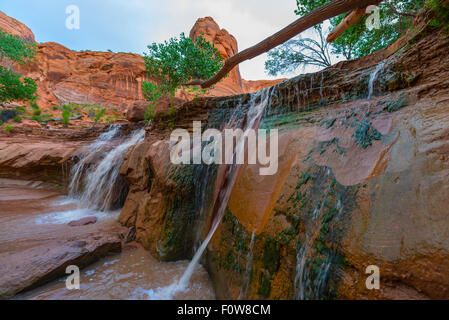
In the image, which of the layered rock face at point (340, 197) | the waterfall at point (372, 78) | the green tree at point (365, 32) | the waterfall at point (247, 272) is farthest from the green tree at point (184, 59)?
the waterfall at point (247, 272)

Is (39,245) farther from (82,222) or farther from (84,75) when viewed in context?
(84,75)

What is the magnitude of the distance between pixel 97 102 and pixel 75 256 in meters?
23.7

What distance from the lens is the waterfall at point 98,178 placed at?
5.55 m

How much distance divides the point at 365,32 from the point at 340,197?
344 inches

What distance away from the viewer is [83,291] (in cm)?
228

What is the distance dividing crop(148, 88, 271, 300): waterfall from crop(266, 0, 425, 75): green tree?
5.13m

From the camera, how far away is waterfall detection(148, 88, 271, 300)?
2.32m

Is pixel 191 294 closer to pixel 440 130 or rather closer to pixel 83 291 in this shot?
pixel 83 291

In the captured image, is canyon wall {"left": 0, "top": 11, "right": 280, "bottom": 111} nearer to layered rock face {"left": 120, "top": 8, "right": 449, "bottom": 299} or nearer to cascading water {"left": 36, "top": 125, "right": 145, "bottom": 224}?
cascading water {"left": 36, "top": 125, "right": 145, "bottom": 224}

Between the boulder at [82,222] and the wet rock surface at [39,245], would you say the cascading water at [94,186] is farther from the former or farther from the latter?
the wet rock surface at [39,245]

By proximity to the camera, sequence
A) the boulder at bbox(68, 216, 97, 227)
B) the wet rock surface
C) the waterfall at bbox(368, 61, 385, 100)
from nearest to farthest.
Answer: the wet rock surface, the waterfall at bbox(368, 61, 385, 100), the boulder at bbox(68, 216, 97, 227)

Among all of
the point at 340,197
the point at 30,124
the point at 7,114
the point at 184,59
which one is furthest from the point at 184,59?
the point at 7,114

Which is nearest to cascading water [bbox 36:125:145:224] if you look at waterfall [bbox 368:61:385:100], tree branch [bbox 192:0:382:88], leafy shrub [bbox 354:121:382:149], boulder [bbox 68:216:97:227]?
boulder [bbox 68:216:97:227]
